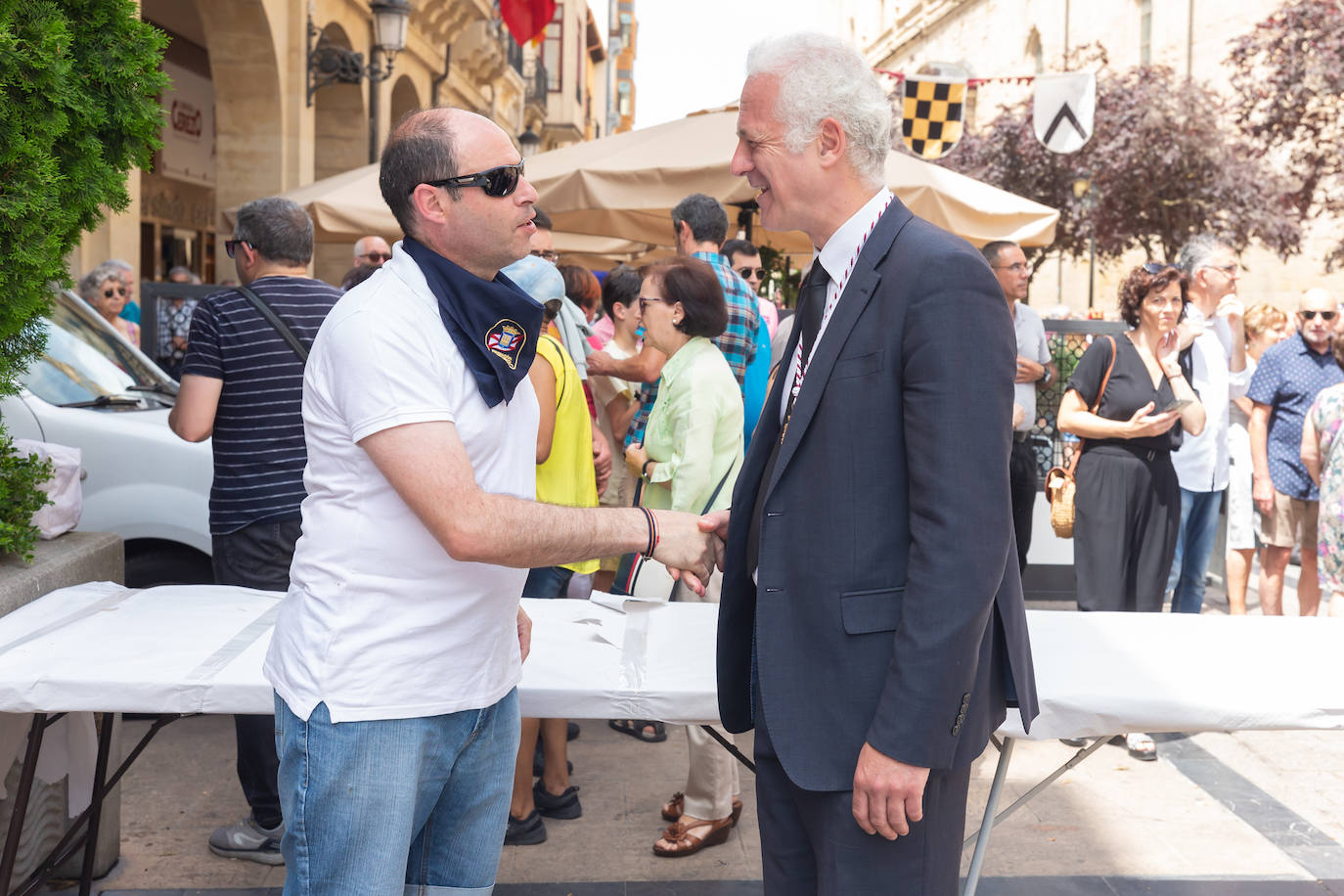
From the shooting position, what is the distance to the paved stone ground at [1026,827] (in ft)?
12.7

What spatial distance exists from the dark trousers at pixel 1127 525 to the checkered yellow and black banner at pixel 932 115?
6.62 m

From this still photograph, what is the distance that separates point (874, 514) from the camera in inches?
73.7

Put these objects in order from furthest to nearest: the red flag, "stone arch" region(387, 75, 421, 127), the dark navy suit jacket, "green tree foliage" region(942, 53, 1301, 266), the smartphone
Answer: "green tree foliage" region(942, 53, 1301, 266)
"stone arch" region(387, 75, 421, 127)
the red flag
the smartphone
the dark navy suit jacket

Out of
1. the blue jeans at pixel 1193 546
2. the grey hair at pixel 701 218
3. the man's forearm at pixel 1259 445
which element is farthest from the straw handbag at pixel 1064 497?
the grey hair at pixel 701 218

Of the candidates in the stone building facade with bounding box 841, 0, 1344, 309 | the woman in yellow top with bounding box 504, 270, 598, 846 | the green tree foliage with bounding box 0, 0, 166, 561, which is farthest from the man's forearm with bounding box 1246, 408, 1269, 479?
the stone building facade with bounding box 841, 0, 1344, 309

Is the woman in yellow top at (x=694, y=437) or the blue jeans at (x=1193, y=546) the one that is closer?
the woman in yellow top at (x=694, y=437)

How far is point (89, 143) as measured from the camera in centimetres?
300

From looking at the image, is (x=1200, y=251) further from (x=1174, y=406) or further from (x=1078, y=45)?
(x=1078, y=45)

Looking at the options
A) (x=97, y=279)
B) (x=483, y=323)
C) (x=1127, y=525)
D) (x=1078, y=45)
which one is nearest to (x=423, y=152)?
(x=483, y=323)

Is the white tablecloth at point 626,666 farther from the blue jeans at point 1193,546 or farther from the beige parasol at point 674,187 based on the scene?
the beige parasol at point 674,187

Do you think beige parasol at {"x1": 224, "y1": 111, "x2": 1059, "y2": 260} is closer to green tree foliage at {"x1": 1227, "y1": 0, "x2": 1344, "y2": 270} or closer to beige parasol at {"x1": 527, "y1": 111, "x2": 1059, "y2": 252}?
beige parasol at {"x1": 527, "y1": 111, "x2": 1059, "y2": 252}

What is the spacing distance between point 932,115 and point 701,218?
630cm

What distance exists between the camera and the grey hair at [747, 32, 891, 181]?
194 centimetres

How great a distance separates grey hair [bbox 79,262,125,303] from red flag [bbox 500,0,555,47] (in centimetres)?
739
